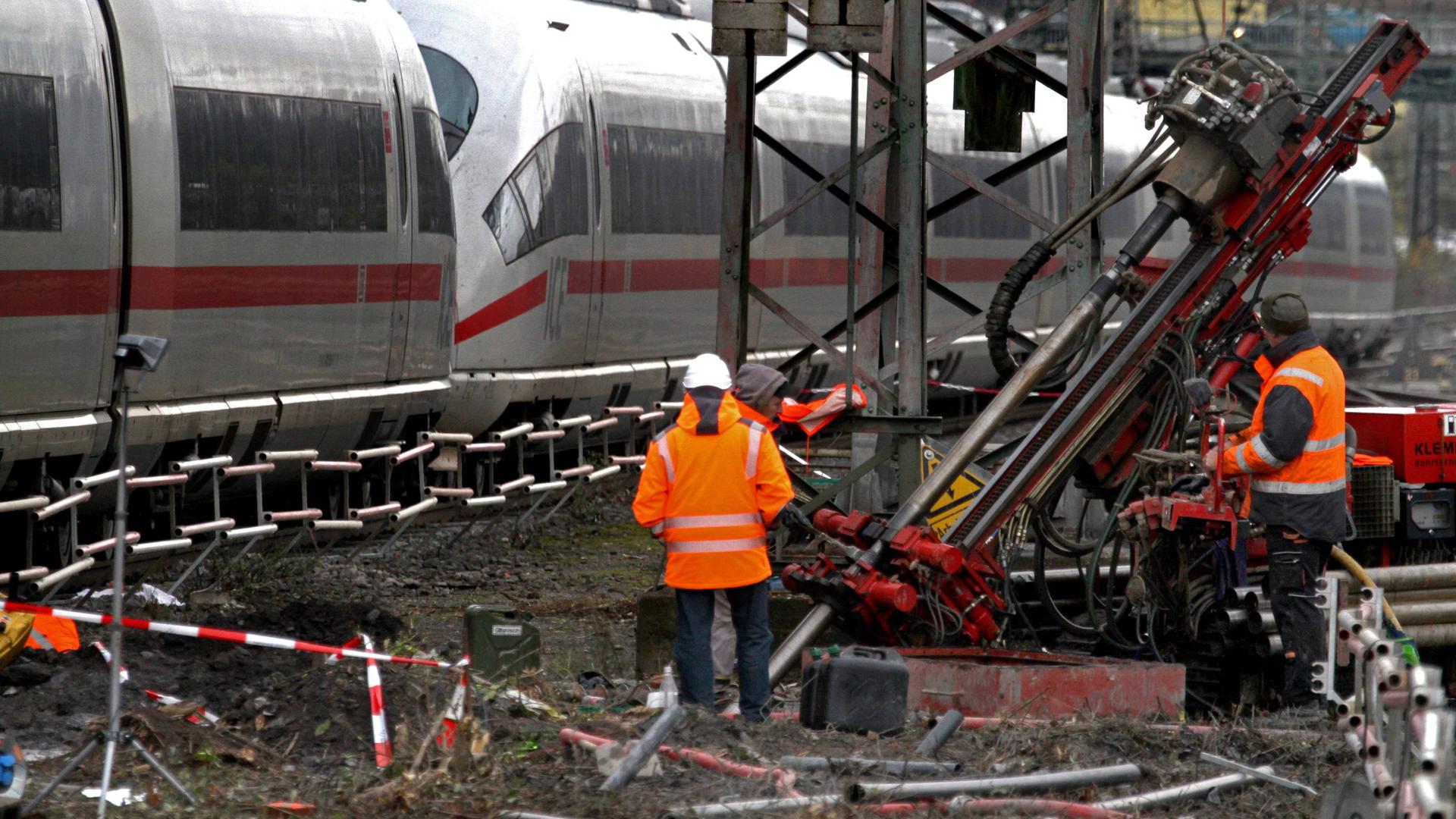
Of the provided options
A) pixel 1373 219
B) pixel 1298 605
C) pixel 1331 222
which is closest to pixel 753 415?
pixel 1298 605

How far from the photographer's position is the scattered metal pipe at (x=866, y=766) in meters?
7.04

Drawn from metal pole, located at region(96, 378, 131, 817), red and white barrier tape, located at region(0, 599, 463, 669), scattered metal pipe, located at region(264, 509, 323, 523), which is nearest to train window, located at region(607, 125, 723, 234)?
scattered metal pipe, located at region(264, 509, 323, 523)

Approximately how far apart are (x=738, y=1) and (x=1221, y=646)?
3675 mm

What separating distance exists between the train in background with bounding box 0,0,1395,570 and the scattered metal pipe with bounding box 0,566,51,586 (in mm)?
485

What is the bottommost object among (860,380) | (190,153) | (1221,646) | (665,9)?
(1221,646)

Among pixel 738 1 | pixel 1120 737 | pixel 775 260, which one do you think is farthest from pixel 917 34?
pixel 775 260

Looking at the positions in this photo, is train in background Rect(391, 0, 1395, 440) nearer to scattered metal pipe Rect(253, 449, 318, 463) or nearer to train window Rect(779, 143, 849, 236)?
train window Rect(779, 143, 849, 236)

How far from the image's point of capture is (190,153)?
11.6 m

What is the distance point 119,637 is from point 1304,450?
5090 mm

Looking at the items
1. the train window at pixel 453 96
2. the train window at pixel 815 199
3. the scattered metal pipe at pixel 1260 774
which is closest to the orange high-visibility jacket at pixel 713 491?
the scattered metal pipe at pixel 1260 774

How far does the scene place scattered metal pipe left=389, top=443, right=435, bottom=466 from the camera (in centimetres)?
1348

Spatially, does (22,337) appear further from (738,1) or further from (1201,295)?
(1201,295)

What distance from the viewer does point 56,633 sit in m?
8.77

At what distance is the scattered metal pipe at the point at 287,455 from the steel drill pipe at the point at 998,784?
20.5 ft
